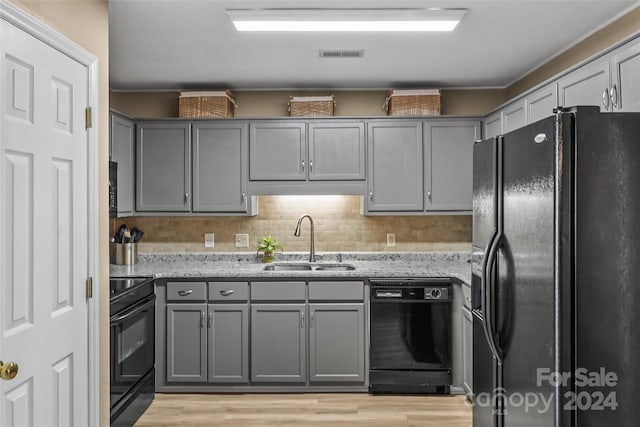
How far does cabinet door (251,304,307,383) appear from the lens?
3705mm

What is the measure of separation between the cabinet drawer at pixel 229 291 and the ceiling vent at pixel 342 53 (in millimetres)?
1819

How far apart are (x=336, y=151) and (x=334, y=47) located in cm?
104

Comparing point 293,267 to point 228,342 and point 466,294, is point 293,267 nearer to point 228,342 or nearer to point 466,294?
point 228,342

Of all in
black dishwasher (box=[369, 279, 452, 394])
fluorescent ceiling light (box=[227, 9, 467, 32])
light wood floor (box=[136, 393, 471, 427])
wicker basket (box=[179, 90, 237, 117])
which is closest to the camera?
fluorescent ceiling light (box=[227, 9, 467, 32])

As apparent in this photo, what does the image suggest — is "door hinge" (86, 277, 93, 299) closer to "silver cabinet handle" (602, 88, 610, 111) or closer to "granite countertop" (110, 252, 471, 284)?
"granite countertop" (110, 252, 471, 284)

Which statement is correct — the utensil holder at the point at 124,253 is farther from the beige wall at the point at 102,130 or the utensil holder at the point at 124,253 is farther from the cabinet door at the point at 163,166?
→ the beige wall at the point at 102,130

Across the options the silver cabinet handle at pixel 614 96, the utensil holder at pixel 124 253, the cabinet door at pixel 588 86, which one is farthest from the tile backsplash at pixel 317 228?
the silver cabinet handle at pixel 614 96

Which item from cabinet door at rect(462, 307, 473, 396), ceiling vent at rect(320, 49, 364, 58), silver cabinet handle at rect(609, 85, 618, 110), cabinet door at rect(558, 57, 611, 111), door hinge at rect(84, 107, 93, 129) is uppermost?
ceiling vent at rect(320, 49, 364, 58)

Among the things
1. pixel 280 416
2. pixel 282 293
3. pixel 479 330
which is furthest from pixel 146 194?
pixel 479 330

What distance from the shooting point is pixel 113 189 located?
11.4 feet

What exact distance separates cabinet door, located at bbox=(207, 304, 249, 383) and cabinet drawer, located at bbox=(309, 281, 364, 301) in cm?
54

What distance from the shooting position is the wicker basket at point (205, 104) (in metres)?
4.06

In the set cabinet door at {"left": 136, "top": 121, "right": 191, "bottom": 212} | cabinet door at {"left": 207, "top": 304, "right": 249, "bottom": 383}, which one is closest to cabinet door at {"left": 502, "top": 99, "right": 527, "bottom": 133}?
cabinet door at {"left": 207, "top": 304, "right": 249, "bottom": 383}

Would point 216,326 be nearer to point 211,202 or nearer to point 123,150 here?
point 211,202
